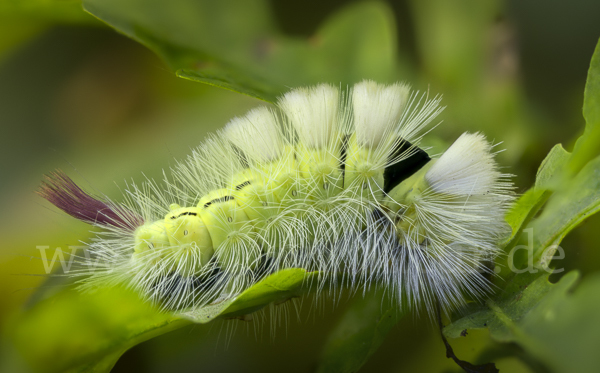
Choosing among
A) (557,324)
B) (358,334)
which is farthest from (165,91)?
(557,324)

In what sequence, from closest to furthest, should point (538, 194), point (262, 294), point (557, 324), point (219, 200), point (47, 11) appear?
point (557, 324), point (262, 294), point (538, 194), point (219, 200), point (47, 11)

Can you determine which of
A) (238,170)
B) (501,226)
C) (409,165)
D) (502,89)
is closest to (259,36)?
(238,170)

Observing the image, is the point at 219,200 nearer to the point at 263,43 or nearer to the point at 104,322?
the point at 104,322

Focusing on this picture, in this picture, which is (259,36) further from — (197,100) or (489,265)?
(489,265)

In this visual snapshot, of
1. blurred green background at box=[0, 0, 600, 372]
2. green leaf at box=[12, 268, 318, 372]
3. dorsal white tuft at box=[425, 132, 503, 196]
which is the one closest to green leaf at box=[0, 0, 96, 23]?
blurred green background at box=[0, 0, 600, 372]

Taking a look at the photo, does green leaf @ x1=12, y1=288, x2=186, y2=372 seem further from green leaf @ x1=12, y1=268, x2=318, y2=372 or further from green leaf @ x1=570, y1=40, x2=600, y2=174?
green leaf @ x1=570, y1=40, x2=600, y2=174

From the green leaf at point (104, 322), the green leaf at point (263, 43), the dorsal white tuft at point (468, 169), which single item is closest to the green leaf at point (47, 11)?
the green leaf at point (263, 43)
